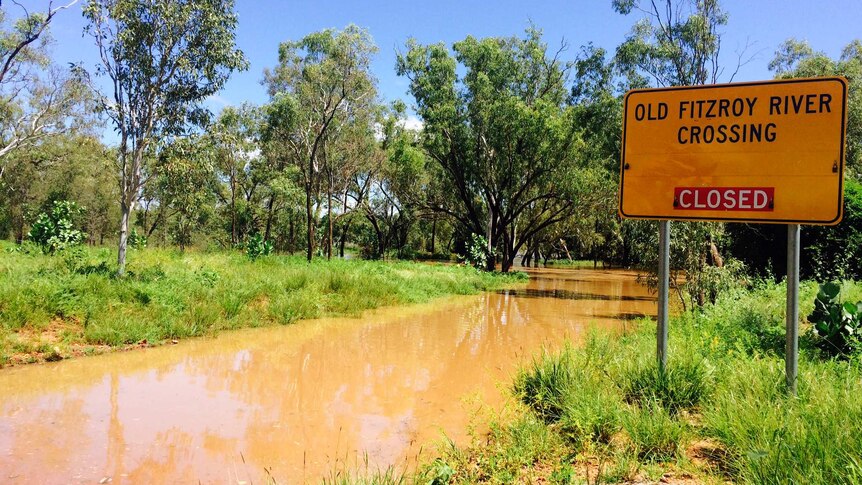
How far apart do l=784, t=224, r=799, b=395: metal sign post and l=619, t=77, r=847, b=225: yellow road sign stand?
17cm

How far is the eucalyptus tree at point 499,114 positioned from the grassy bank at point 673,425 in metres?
19.8

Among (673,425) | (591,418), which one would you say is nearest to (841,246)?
(673,425)

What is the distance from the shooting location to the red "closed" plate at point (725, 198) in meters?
4.06

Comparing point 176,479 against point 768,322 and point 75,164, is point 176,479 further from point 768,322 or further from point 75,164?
point 75,164

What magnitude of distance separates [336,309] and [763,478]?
A: 1173 centimetres

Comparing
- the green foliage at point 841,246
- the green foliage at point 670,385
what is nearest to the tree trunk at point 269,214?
the green foliage at point 841,246

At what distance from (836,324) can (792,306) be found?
259 cm

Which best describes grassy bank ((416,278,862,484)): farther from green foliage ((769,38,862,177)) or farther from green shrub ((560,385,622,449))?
green foliage ((769,38,862,177))

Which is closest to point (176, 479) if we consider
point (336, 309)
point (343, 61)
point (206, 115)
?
point (336, 309)

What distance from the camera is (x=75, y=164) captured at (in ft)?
122

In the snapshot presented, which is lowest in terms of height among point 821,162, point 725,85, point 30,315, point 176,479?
point 176,479

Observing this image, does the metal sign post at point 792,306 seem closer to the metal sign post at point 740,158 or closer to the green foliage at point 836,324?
the metal sign post at point 740,158

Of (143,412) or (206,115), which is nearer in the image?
(143,412)

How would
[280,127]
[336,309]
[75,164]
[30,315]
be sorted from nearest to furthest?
[30,315] → [336,309] → [280,127] → [75,164]
